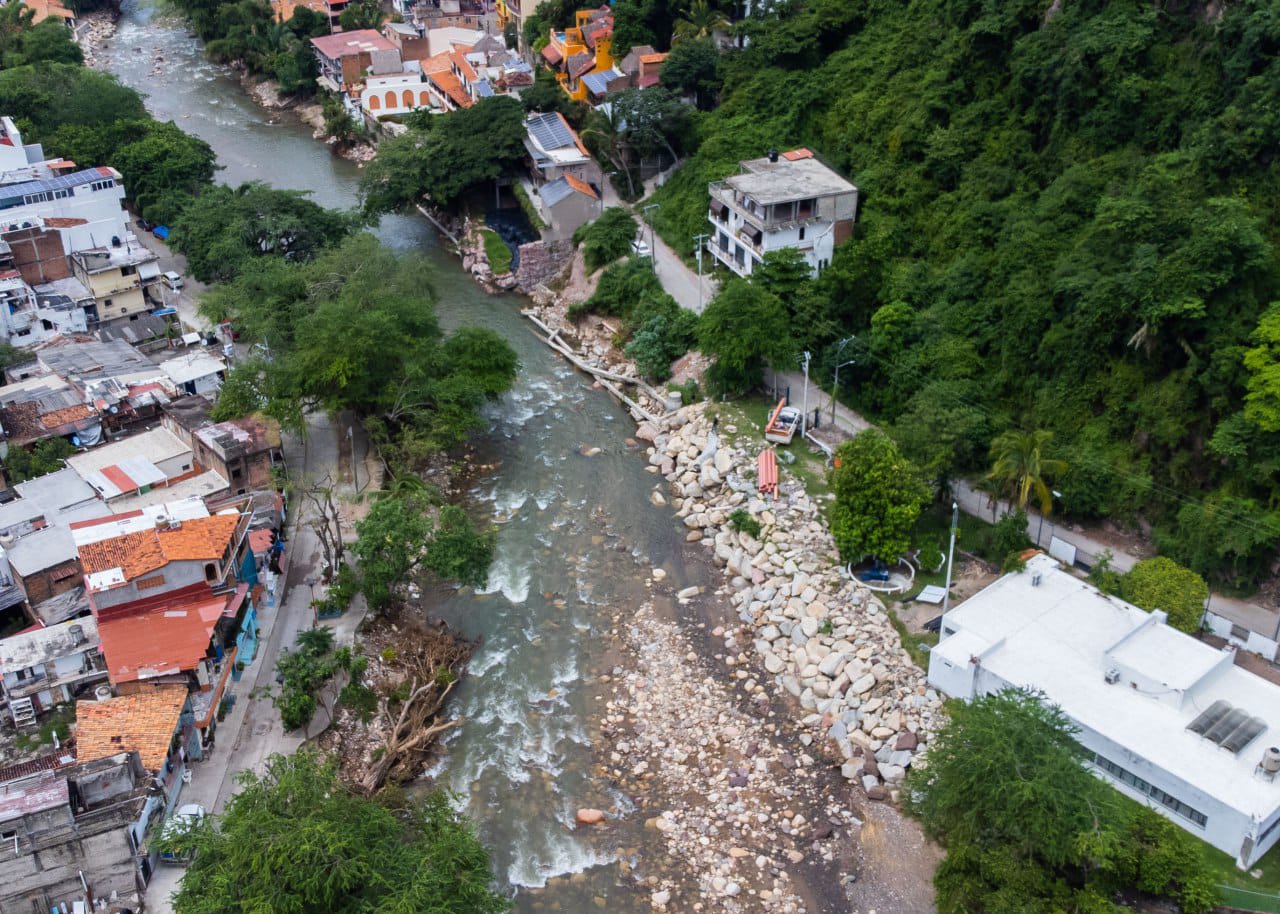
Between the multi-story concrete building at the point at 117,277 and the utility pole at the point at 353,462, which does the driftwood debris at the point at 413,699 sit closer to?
the utility pole at the point at 353,462

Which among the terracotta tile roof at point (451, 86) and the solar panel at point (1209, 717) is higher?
the terracotta tile roof at point (451, 86)

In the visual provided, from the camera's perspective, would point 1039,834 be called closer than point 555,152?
Yes

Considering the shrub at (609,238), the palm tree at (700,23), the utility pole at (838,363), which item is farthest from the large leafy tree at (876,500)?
the palm tree at (700,23)

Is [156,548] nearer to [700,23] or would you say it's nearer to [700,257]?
[700,257]

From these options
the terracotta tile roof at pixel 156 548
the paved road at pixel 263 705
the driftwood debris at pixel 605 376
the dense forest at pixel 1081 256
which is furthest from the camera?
the driftwood debris at pixel 605 376

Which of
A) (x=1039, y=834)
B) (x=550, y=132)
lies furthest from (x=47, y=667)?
(x=550, y=132)

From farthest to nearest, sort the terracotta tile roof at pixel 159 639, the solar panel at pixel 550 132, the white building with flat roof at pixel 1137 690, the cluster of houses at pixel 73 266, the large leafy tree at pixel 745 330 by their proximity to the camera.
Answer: the solar panel at pixel 550 132, the cluster of houses at pixel 73 266, the large leafy tree at pixel 745 330, the terracotta tile roof at pixel 159 639, the white building with flat roof at pixel 1137 690
